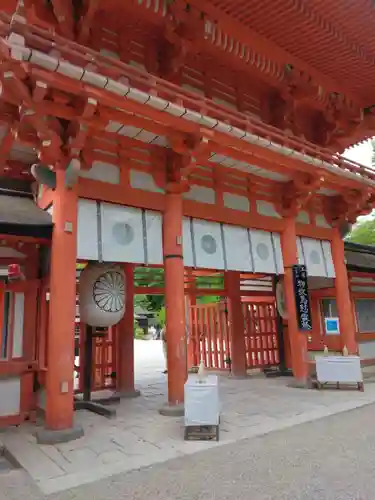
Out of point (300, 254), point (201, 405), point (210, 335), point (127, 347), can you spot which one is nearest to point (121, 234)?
point (201, 405)

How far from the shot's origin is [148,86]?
6.41m

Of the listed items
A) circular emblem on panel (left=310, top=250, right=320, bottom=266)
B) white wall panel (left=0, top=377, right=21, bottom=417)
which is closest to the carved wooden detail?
circular emblem on panel (left=310, top=250, right=320, bottom=266)

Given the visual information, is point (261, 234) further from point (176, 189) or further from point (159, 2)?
point (159, 2)

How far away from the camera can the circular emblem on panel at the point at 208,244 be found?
8.03m

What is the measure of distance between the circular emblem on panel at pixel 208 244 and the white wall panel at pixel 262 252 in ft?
3.97

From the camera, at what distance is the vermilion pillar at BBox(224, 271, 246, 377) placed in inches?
454

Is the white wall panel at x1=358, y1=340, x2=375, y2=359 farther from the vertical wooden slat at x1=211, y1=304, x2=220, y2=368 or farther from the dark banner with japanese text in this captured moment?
the vertical wooden slat at x1=211, y1=304, x2=220, y2=368

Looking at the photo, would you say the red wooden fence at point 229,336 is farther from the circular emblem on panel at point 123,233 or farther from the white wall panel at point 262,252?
the circular emblem on panel at point 123,233

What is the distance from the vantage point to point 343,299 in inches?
411

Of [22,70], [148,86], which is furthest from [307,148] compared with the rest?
[22,70]

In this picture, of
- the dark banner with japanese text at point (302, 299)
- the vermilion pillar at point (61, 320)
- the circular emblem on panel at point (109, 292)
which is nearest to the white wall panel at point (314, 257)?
the dark banner with japanese text at point (302, 299)

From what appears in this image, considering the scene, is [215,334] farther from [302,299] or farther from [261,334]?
[302,299]

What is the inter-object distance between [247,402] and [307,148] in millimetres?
5695

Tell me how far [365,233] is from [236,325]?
617 inches
